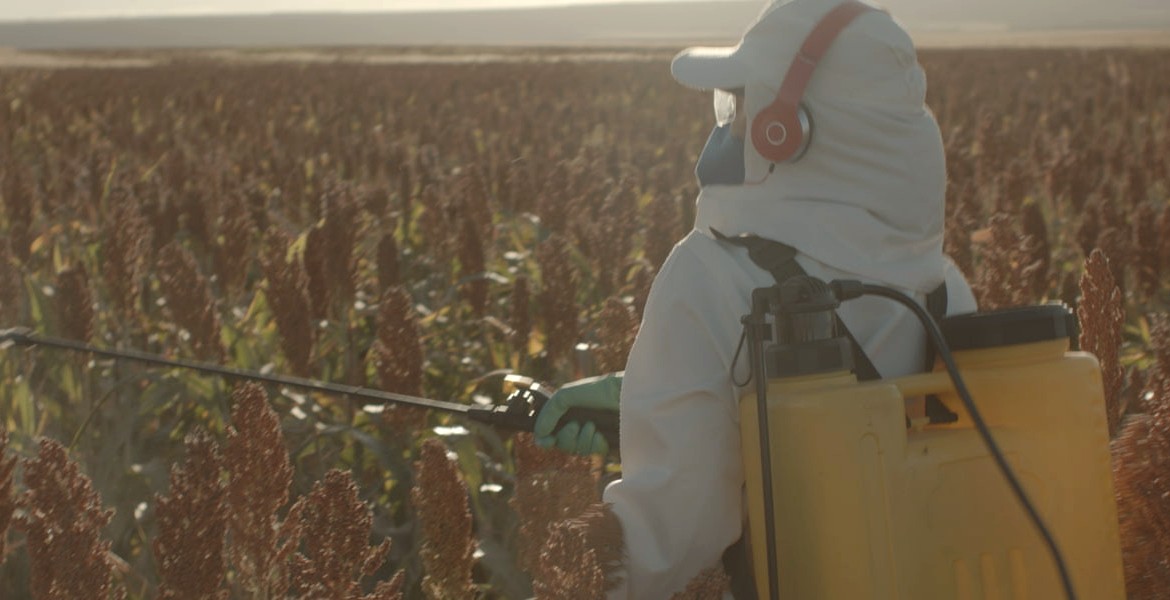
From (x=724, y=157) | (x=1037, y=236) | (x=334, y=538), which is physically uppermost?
(x=724, y=157)

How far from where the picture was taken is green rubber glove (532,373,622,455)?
216 cm

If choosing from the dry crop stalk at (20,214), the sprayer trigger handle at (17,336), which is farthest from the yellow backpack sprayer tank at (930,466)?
the dry crop stalk at (20,214)

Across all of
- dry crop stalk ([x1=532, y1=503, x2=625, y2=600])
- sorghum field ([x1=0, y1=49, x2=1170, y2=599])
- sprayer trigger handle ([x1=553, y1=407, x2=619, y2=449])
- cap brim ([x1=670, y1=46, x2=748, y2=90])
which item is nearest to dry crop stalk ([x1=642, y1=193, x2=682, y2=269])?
sorghum field ([x1=0, y1=49, x2=1170, y2=599])

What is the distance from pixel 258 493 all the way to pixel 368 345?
2.64 metres

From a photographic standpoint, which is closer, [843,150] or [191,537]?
[191,537]

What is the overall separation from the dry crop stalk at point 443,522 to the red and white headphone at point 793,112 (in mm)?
585

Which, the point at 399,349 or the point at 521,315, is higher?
the point at 399,349

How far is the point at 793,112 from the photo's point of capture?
6.16ft

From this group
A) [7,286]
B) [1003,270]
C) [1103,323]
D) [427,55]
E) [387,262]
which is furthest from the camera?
[427,55]

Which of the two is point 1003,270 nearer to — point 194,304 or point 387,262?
point 387,262

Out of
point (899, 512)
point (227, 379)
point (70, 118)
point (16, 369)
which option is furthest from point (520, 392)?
point (70, 118)

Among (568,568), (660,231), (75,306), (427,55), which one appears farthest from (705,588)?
(427,55)

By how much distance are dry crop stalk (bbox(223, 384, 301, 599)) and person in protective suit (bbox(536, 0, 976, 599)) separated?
0.42m

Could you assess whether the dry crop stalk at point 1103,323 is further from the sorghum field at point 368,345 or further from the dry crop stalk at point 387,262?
the dry crop stalk at point 387,262
